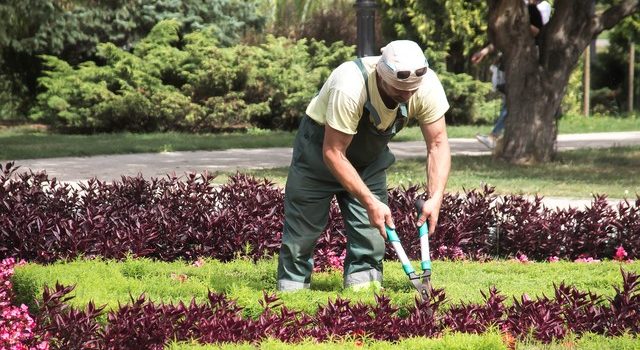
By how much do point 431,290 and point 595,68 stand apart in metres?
24.8

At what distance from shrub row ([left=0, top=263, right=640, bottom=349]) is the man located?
53cm

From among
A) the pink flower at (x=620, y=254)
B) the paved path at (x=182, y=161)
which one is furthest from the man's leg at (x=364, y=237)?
the paved path at (x=182, y=161)

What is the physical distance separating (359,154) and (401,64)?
2.82ft

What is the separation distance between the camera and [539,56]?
14.1 meters

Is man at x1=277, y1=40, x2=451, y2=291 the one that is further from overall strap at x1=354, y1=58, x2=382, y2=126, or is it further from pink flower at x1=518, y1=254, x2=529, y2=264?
pink flower at x1=518, y1=254, x2=529, y2=264

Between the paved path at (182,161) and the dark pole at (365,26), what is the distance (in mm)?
2471

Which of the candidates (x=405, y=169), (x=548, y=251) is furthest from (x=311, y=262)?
(x=405, y=169)

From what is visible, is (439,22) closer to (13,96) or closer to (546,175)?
(13,96)

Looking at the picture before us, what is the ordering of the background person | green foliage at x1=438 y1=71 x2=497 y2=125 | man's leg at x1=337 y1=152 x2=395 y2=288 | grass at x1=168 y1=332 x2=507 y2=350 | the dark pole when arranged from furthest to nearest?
green foliage at x1=438 y1=71 x2=497 y2=125 < the background person < the dark pole < man's leg at x1=337 y1=152 x2=395 y2=288 < grass at x1=168 y1=332 x2=507 y2=350

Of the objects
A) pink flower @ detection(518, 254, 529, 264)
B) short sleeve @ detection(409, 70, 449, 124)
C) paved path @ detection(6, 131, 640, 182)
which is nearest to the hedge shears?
short sleeve @ detection(409, 70, 449, 124)

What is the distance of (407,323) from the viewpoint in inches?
208

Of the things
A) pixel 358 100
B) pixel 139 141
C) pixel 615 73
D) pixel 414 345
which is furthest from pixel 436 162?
pixel 615 73

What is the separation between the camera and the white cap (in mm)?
5340

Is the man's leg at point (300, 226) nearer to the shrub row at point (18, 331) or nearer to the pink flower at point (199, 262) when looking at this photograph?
the pink flower at point (199, 262)
